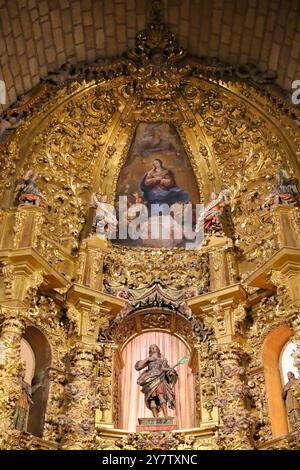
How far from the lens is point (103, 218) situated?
1296 centimetres

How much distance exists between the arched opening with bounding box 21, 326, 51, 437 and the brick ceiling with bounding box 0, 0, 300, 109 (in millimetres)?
5545

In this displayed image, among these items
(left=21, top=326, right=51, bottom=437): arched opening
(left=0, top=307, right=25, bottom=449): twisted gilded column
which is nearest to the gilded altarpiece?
(left=0, top=307, right=25, bottom=449): twisted gilded column

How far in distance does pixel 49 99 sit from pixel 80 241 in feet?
11.3

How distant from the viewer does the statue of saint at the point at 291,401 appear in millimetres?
9922

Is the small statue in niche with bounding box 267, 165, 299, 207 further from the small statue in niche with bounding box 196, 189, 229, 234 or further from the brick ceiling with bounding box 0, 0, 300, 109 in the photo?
the brick ceiling with bounding box 0, 0, 300, 109

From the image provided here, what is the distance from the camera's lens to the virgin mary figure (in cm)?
1377

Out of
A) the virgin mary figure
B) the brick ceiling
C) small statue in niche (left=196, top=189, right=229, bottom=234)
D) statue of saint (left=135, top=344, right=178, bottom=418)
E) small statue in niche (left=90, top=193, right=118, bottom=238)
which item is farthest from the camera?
the virgin mary figure

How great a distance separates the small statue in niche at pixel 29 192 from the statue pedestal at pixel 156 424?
4.76 metres

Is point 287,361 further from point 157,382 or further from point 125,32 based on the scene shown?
point 125,32

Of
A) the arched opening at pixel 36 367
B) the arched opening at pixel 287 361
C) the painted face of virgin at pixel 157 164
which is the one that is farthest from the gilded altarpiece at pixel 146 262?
the painted face of virgin at pixel 157 164

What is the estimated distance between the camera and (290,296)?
412 inches

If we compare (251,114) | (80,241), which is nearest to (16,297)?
(80,241)

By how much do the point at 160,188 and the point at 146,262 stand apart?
83.8 inches

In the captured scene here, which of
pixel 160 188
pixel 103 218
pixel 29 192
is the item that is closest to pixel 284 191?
pixel 160 188
